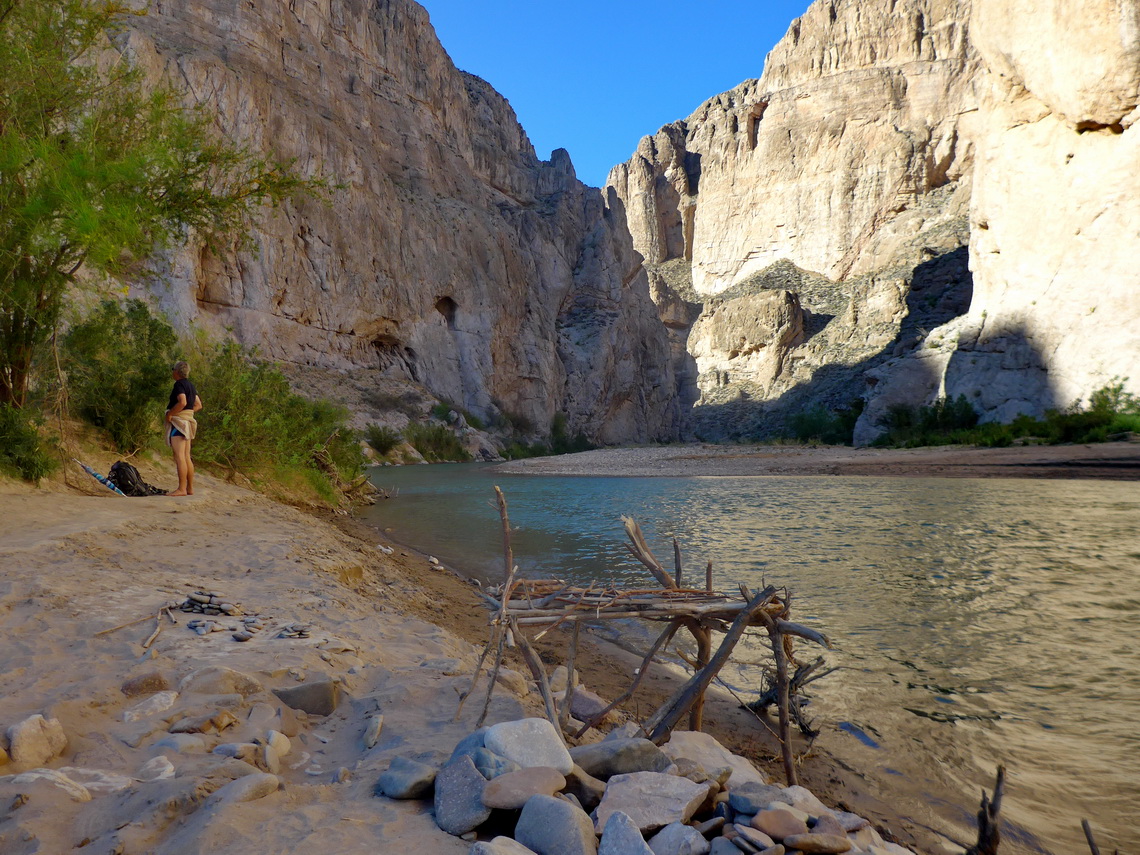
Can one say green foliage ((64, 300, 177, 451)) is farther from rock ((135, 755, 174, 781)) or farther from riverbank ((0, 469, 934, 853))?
rock ((135, 755, 174, 781))

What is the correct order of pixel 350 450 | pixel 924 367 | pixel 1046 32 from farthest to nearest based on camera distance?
1. pixel 924 367
2. pixel 1046 32
3. pixel 350 450

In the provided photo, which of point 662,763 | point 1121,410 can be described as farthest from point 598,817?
point 1121,410

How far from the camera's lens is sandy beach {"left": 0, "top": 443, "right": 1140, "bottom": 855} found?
1.89 m

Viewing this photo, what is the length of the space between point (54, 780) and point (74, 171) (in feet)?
21.0

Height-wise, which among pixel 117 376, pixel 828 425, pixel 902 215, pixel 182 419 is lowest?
pixel 182 419

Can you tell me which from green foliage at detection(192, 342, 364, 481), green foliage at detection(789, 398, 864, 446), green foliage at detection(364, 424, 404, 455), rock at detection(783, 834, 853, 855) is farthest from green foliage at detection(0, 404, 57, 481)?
green foliage at detection(789, 398, 864, 446)

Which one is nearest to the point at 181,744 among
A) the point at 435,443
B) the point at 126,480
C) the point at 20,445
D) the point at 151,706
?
the point at 151,706

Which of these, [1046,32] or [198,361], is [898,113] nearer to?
[1046,32]

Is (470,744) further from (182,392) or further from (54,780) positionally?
(182,392)

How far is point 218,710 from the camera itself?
2557mm

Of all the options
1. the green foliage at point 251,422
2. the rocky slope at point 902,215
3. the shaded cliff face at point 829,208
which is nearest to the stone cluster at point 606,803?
the green foliage at point 251,422

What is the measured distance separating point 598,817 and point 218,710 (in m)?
1.54

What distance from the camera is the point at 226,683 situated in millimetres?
2797

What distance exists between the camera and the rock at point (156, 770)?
212cm
